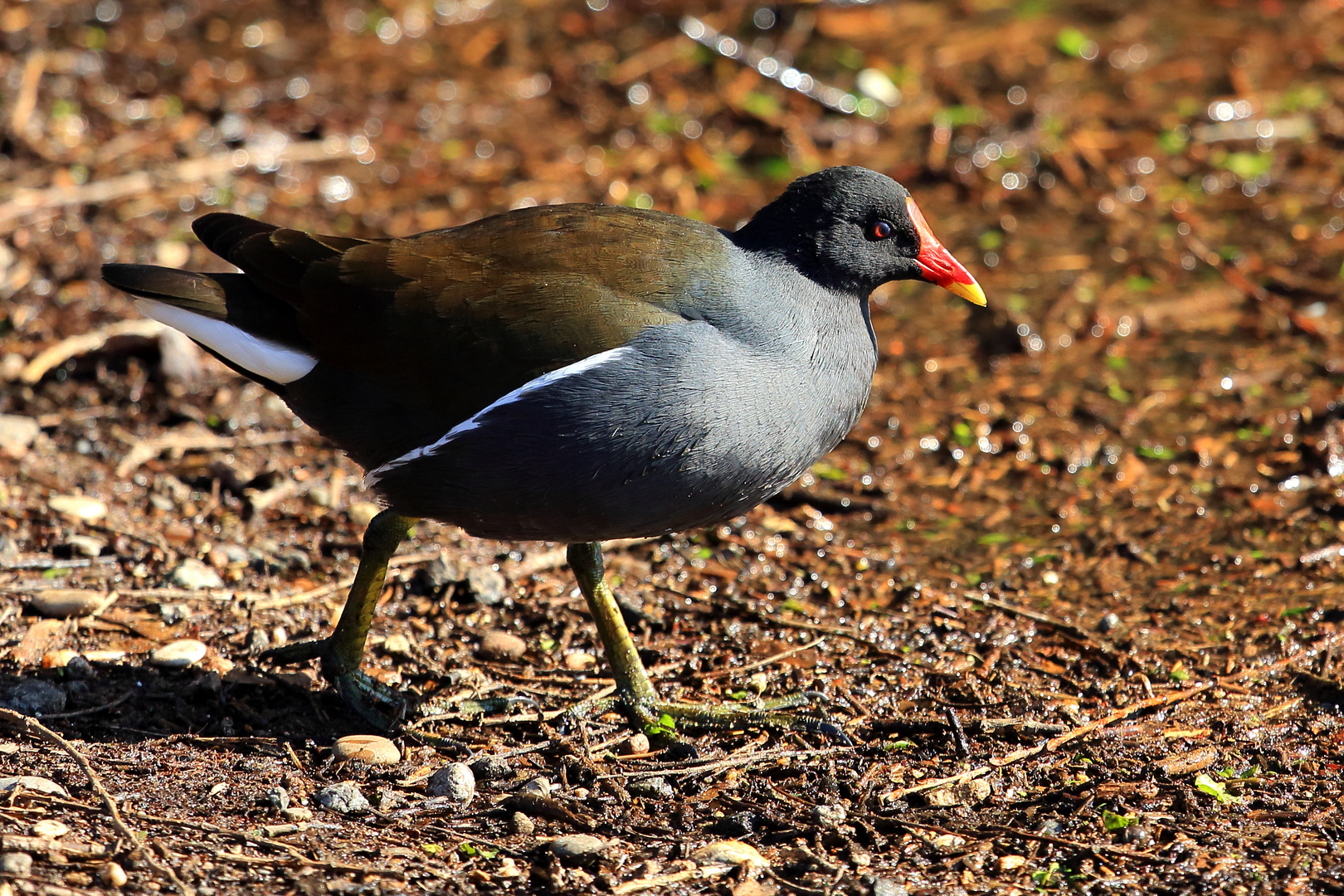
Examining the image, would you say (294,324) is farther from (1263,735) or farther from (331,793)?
(1263,735)

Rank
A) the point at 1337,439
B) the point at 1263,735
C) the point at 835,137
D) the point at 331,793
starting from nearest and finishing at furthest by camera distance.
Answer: the point at 331,793 → the point at 1263,735 → the point at 1337,439 → the point at 835,137

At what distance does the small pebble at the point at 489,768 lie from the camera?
11.0 ft

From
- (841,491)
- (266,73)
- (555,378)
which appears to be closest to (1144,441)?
(841,491)

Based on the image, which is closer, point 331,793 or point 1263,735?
point 331,793

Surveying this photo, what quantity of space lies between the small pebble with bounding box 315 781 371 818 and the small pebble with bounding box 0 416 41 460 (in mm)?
2125

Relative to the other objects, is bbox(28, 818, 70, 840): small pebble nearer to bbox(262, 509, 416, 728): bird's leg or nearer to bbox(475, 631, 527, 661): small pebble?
bbox(262, 509, 416, 728): bird's leg

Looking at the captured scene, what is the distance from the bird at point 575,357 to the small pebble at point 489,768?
297mm

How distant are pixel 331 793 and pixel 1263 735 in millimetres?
2306

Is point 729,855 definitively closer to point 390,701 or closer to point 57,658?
point 390,701


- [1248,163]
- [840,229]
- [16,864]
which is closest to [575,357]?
[840,229]

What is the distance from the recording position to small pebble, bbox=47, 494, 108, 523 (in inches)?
169

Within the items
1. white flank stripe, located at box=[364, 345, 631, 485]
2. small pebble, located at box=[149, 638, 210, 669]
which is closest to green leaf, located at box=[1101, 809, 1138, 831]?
white flank stripe, located at box=[364, 345, 631, 485]

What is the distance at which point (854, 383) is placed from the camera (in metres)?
3.53

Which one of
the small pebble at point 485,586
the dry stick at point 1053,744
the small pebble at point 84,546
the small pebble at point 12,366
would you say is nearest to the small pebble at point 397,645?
the small pebble at point 485,586
